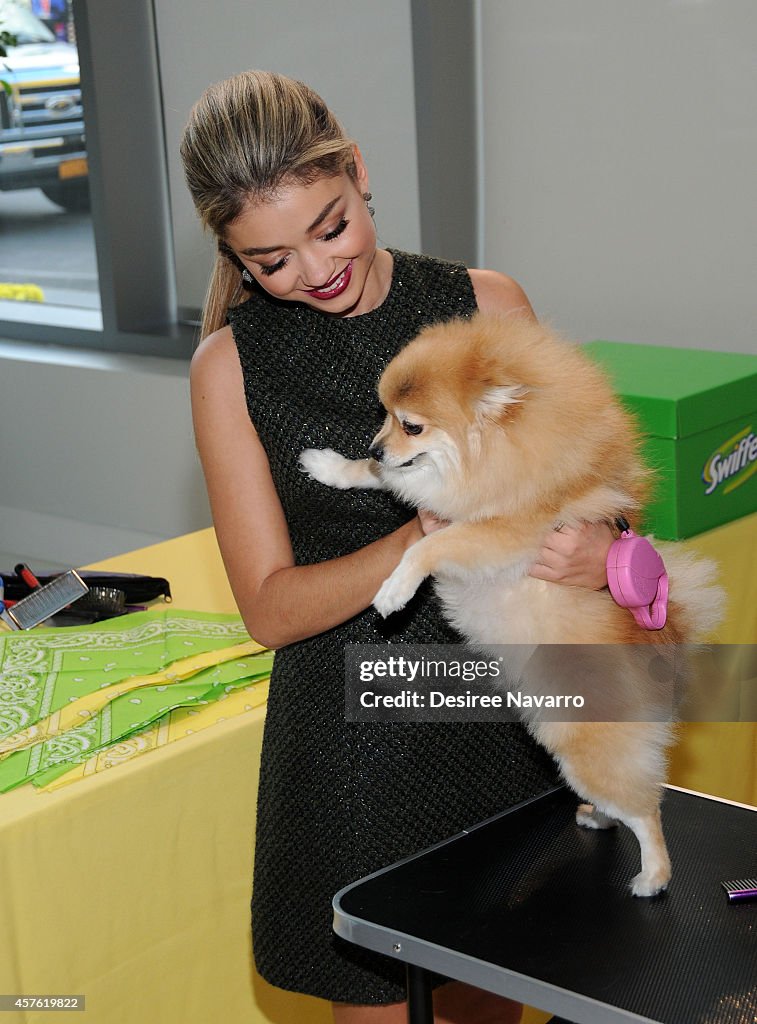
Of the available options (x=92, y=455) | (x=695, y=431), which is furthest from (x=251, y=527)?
(x=92, y=455)

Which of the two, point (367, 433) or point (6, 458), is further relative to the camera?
point (6, 458)

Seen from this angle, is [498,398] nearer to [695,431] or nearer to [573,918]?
[573,918]

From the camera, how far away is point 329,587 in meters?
1.37

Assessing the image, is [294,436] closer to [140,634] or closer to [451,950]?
[451,950]

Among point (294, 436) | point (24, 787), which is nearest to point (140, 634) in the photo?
point (24, 787)

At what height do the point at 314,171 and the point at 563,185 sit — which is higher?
the point at 314,171

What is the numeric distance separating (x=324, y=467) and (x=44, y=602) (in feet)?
3.17

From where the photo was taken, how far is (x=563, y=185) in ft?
11.0

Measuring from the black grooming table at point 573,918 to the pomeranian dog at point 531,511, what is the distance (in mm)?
58

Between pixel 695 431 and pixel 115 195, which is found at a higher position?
pixel 115 195

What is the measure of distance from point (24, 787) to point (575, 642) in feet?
2.65

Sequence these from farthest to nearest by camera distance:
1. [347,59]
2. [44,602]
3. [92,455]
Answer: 1. [92,455]
2. [347,59]
3. [44,602]

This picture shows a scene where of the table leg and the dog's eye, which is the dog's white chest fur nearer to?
the dog's eye

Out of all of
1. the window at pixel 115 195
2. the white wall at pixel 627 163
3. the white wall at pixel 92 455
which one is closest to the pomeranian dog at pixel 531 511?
the white wall at pixel 627 163
